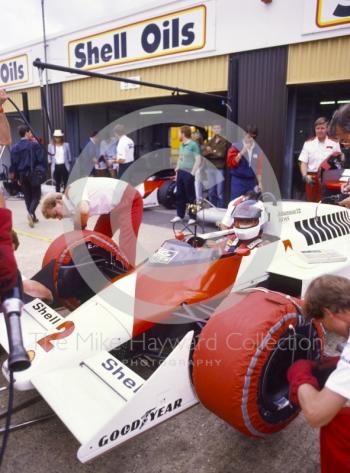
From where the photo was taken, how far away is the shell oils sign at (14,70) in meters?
12.1

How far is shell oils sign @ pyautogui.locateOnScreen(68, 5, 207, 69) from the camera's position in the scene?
801cm

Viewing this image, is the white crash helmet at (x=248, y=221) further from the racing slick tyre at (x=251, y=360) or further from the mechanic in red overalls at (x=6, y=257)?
the mechanic in red overalls at (x=6, y=257)

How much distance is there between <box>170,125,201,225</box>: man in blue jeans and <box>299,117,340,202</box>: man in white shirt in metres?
1.81

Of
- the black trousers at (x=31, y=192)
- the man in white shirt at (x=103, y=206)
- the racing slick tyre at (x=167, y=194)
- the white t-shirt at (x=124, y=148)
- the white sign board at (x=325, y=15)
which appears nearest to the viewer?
the man in white shirt at (x=103, y=206)

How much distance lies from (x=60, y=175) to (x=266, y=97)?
4.92 m

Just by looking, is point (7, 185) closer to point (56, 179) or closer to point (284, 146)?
point (56, 179)

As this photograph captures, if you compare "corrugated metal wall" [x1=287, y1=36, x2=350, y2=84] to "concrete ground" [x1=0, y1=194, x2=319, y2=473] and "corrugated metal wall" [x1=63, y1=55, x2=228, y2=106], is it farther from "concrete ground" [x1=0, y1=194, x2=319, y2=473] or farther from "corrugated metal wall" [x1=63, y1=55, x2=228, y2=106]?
"concrete ground" [x1=0, y1=194, x2=319, y2=473]

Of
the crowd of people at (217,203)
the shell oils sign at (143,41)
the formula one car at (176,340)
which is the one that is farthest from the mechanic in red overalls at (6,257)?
the shell oils sign at (143,41)

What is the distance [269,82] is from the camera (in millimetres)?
7230

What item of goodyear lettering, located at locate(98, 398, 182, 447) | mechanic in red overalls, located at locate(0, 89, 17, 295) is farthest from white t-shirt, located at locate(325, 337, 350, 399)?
mechanic in red overalls, located at locate(0, 89, 17, 295)

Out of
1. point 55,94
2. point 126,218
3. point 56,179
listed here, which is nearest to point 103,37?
point 55,94

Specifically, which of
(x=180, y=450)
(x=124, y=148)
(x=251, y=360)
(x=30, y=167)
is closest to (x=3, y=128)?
(x=251, y=360)

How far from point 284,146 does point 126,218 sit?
4.43 metres

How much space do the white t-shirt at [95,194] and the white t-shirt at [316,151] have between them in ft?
10.0
